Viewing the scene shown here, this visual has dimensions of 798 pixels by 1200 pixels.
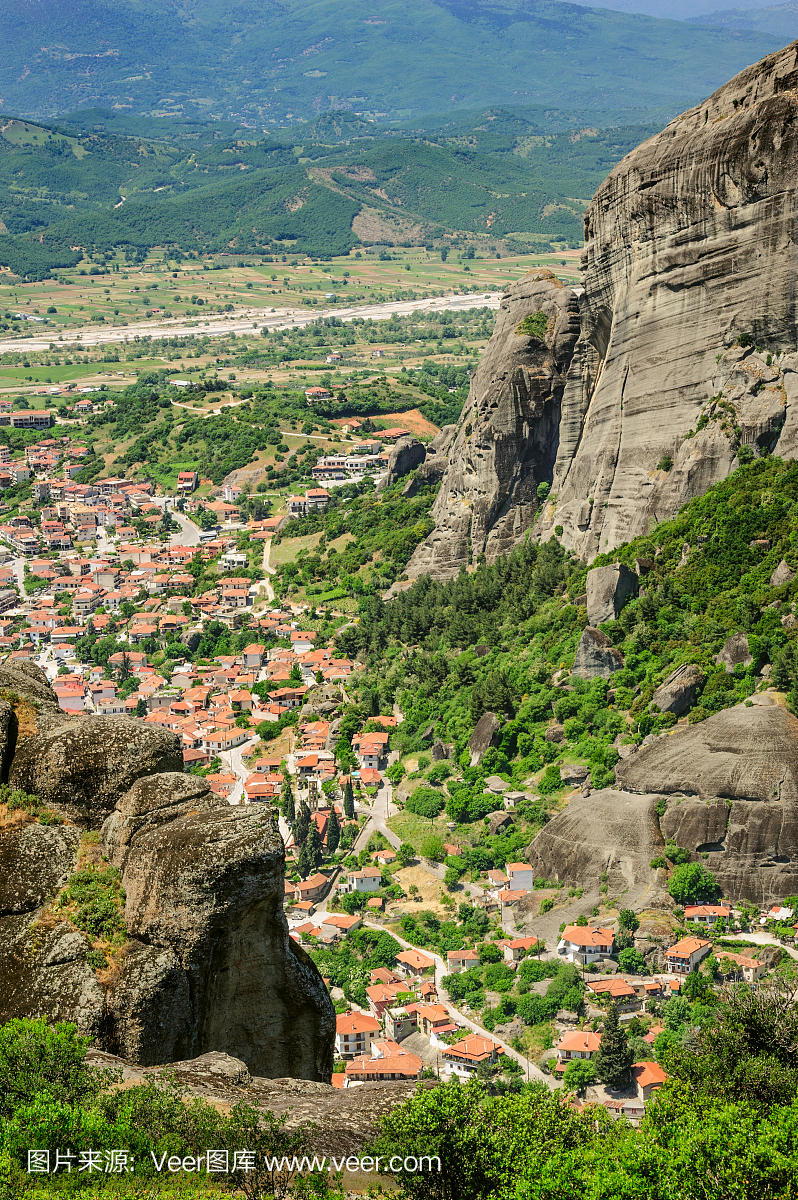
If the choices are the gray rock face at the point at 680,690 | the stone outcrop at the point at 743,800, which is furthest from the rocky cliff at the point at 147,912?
the gray rock face at the point at 680,690

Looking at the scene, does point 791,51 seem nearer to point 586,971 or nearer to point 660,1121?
point 586,971

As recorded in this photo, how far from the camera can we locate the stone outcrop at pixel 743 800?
38.1m

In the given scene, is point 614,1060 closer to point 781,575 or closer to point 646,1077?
point 646,1077

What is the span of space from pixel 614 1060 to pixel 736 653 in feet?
48.6

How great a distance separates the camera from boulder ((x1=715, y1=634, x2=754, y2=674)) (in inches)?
1641

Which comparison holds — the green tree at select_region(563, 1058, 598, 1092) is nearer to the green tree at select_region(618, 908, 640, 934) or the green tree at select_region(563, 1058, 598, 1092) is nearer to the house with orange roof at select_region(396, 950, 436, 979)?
the green tree at select_region(618, 908, 640, 934)

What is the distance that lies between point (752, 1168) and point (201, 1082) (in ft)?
24.3

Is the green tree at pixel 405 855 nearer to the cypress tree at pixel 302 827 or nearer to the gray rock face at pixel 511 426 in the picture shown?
the cypress tree at pixel 302 827

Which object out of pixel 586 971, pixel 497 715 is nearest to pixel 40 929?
pixel 586 971

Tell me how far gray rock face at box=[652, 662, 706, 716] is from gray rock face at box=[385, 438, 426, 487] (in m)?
52.0

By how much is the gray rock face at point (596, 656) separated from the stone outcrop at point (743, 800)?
7673mm

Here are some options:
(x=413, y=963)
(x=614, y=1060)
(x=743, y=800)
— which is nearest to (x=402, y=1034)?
(x=413, y=963)

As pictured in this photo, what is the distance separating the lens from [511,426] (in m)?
63.7

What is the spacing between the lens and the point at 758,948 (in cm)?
3625
